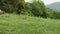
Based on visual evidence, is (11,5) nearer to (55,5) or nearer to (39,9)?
(39,9)

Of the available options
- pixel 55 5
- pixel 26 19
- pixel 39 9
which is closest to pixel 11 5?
pixel 39 9

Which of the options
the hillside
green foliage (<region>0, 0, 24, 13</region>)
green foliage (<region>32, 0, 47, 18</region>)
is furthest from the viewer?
the hillside

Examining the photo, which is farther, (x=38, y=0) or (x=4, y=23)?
(x=38, y=0)

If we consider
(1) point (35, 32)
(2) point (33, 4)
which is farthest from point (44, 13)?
(1) point (35, 32)

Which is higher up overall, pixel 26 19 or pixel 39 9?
pixel 26 19

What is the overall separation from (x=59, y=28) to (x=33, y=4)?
10897mm

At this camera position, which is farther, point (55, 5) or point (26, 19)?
point (55, 5)

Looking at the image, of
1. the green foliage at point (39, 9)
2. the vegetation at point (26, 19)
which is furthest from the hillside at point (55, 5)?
the green foliage at point (39, 9)

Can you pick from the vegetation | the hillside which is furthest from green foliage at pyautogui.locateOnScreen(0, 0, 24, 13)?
the hillside

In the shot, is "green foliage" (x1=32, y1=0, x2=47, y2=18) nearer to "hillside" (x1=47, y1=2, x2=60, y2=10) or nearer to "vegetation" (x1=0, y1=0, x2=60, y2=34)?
"vegetation" (x1=0, y1=0, x2=60, y2=34)

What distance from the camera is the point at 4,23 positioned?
6488 millimetres

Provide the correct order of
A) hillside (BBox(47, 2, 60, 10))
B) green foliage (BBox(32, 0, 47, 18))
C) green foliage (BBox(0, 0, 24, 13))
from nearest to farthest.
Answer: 1. green foliage (BBox(0, 0, 24, 13))
2. green foliage (BBox(32, 0, 47, 18))
3. hillside (BBox(47, 2, 60, 10))

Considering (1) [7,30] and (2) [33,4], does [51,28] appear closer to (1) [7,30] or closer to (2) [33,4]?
(1) [7,30]

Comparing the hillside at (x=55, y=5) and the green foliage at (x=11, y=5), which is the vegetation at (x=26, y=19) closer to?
the green foliage at (x=11, y=5)
